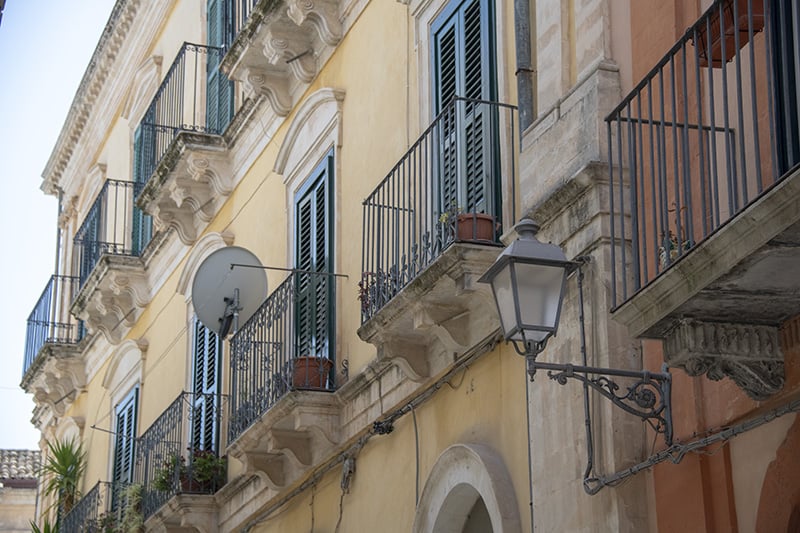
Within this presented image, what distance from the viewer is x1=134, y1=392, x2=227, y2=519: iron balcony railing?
14.5m

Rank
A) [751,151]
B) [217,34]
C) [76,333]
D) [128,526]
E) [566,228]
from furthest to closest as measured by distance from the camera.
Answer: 1. [76,333]
2. [217,34]
3. [128,526]
4. [566,228]
5. [751,151]

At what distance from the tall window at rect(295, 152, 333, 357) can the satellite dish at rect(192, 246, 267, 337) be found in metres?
0.49

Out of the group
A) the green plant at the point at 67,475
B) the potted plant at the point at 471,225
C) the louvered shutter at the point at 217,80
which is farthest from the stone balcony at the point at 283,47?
the green plant at the point at 67,475

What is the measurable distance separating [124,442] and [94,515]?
97cm

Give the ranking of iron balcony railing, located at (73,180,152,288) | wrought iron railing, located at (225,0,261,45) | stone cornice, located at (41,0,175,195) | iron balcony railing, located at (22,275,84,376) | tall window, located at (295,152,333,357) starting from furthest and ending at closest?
1. iron balcony railing, located at (22,275,84,376)
2. stone cornice, located at (41,0,175,195)
3. iron balcony railing, located at (73,180,152,288)
4. wrought iron railing, located at (225,0,261,45)
5. tall window, located at (295,152,333,357)

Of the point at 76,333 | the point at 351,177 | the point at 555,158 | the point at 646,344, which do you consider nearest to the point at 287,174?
the point at 351,177

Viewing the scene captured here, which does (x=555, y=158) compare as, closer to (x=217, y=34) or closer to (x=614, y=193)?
(x=614, y=193)

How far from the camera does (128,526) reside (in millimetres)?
15938

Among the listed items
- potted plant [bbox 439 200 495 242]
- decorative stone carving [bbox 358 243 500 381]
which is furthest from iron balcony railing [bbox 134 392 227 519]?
potted plant [bbox 439 200 495 242]

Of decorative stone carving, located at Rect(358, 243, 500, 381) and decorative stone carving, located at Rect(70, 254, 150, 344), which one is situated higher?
decorative stone carving, located at Rect(70, 254, 150, 344)

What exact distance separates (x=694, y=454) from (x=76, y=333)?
58.0 feet

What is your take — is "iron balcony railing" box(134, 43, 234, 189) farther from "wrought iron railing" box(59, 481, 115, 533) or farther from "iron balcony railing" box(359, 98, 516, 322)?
"iron balcony railing" box(359, 98, 516, 322)

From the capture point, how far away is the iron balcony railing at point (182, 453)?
1450 cm

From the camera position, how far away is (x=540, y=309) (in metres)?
6.86
